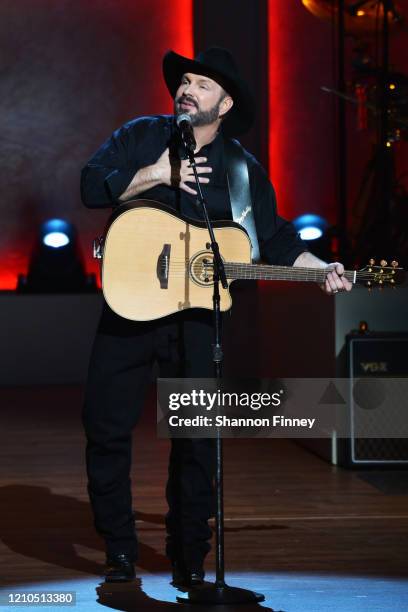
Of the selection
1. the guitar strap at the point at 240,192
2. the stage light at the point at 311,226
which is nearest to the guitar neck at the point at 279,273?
the guitar strap at the point at 240,192

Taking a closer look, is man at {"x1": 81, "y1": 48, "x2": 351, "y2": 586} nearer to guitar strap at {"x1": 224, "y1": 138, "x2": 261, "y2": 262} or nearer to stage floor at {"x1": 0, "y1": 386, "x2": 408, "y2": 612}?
guitar strap at {"x1": 224, "y1": 138, "x2": 261, "y2": 262}

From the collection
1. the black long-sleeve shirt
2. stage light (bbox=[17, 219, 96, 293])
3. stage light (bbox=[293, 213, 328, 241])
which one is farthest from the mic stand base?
stage light (bbox=[17, 219, 96, 293])

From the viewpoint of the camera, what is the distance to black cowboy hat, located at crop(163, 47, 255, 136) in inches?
129

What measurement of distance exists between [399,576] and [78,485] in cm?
191

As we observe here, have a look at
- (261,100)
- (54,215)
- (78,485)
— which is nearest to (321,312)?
(78,485)

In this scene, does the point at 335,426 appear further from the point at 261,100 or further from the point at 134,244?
the point at 261,100

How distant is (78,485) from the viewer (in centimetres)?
502

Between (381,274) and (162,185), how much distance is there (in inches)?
28.1

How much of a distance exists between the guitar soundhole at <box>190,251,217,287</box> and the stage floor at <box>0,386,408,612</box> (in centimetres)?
94

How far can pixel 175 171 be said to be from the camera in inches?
126

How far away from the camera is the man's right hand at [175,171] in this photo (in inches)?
126

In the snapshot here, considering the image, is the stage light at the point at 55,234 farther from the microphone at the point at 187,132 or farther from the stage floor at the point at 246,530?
the microphone at the point at 187,132

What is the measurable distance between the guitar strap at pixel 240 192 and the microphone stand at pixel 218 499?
23cm

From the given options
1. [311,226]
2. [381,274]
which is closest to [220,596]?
[381,274]
